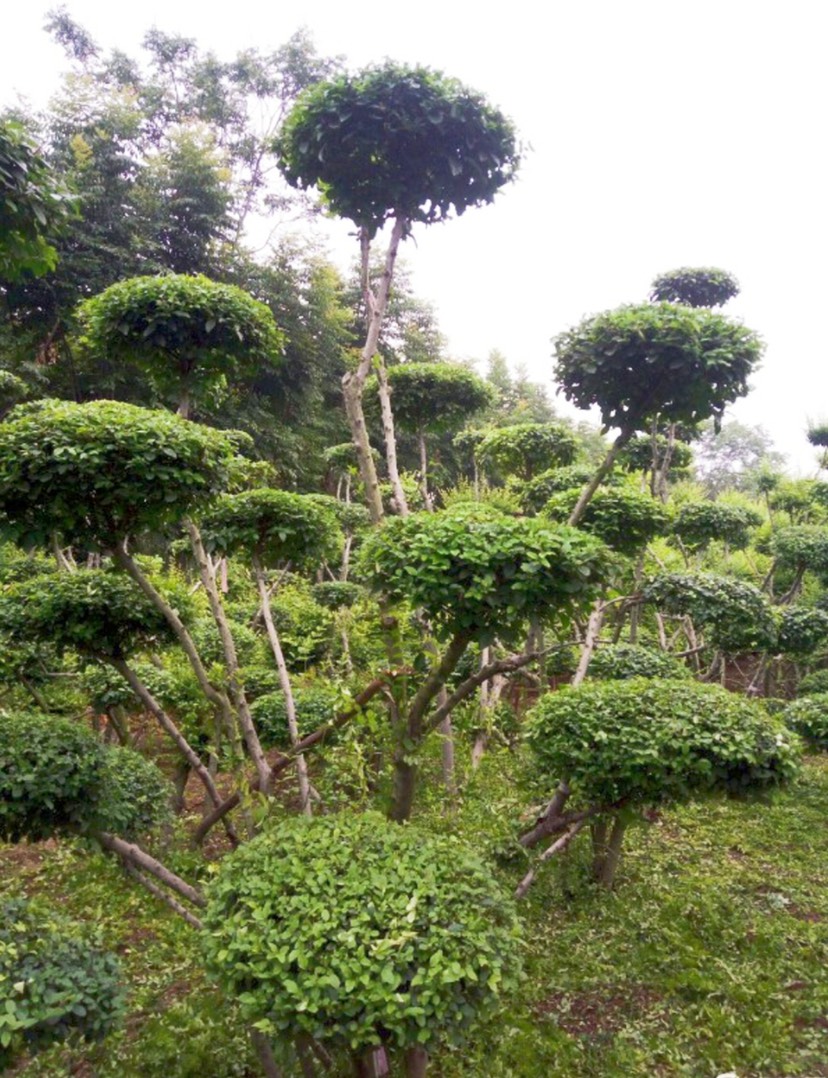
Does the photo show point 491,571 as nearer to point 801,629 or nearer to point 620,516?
point 620,516

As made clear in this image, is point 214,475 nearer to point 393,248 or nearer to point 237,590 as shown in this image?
point 393,248

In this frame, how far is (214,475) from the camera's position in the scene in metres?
2.78

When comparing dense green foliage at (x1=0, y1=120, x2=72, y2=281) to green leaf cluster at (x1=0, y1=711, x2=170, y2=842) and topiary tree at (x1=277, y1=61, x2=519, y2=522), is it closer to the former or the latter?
topiary tree at (x1=277, y1=61, x2=519, y2=522)

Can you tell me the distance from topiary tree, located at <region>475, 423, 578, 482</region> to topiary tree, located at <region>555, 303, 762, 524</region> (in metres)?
3.24

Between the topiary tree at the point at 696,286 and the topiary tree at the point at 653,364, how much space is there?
2946 millimetres

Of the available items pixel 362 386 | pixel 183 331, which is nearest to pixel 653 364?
pixel 362 386

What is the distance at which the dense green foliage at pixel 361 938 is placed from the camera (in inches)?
73.2

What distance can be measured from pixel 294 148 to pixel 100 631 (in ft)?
8.18

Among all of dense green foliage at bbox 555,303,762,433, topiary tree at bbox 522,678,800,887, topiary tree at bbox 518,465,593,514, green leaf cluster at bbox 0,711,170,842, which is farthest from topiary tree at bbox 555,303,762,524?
topiary tree at bbox 518,465,593,514

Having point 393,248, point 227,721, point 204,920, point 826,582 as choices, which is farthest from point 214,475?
point 826,582

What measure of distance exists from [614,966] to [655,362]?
3178 mm

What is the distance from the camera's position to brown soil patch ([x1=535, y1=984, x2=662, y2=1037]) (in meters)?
3.32

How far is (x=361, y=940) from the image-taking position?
1.96 metres

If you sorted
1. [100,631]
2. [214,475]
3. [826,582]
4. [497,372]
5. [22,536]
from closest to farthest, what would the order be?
[22,536]
[214,475]
[100,631]
[826,582]
[497,372]
